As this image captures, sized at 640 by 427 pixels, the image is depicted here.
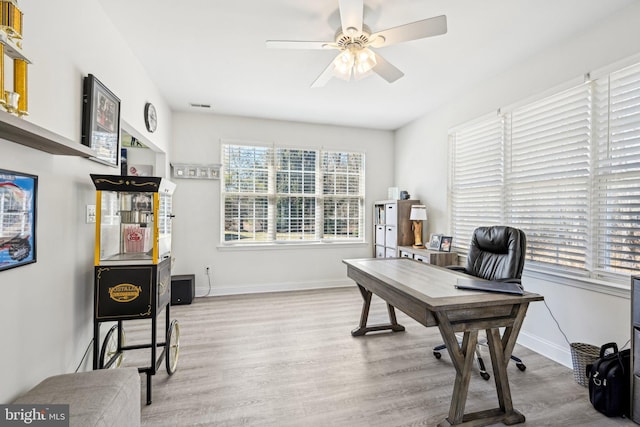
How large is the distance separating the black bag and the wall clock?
4383 millimetres

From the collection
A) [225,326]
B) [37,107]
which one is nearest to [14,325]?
[37,107]

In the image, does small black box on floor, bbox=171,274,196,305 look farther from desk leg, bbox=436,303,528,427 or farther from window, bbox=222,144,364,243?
desk leg, bbox=436,303,528,427

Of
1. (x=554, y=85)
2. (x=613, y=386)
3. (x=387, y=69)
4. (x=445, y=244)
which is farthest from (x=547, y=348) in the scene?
(x=387, y=69)

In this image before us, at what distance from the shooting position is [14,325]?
1336 mm

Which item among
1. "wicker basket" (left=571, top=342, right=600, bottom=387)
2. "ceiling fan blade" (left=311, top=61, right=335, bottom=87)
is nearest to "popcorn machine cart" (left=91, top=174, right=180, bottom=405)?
"ceiling fan blade" (left=311, top=61, right=335, bottom=87)

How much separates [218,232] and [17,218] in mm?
3232

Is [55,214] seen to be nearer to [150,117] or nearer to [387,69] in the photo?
[150,117]

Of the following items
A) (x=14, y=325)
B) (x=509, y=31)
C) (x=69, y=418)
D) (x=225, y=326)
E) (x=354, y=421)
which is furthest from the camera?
(x=225, y=326)

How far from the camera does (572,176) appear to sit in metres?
2.51

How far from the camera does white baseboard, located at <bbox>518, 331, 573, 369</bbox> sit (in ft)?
8.17

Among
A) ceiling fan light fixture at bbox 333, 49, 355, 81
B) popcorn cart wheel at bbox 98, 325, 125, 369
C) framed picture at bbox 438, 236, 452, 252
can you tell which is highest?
ceiling fan light fixture at bbox 333, 49, 355, 81

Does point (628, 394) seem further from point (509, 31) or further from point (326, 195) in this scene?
point (326, 195)

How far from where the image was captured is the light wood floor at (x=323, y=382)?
6.07ft

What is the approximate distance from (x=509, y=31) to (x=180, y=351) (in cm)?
401
